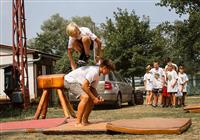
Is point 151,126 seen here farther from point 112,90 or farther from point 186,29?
point 186,29

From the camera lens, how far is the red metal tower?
21.1 metres

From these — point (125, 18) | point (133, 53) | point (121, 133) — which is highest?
point (125, 18)

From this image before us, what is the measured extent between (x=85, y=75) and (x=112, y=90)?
31.2ft

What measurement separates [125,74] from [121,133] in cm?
3299

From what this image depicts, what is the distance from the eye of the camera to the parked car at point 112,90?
17.7 m

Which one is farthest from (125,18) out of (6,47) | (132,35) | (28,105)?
(28,105)

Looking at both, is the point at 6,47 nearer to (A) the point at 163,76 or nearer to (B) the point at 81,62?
(A) the point at 163,76

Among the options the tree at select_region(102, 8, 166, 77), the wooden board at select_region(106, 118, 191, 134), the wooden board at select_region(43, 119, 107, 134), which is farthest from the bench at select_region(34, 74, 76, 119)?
the tree at select_region(102, 8, 166, 77)

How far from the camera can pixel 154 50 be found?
A: 135 ft

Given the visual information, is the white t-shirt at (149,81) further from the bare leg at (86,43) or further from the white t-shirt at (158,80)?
the bare leg at (86,43)

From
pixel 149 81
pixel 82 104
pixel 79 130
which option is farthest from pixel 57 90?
pixel 149 81

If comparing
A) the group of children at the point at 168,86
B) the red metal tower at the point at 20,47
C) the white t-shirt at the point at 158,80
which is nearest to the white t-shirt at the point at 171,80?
the group of children at the point at 168,86

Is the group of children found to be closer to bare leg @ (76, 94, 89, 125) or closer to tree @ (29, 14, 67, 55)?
bare leg @ (76, 94, 89, 125)

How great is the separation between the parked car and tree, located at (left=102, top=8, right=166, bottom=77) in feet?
67.1
